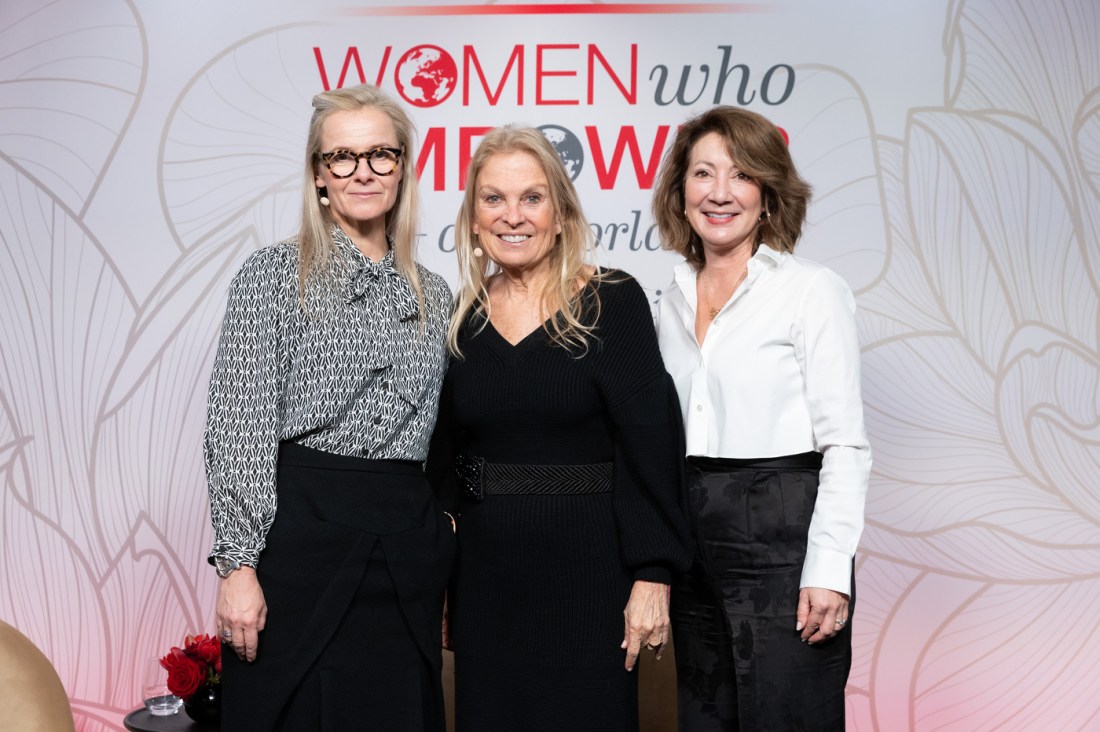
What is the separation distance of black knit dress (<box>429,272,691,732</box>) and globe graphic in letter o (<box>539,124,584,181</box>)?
1.40m

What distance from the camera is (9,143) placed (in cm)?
376

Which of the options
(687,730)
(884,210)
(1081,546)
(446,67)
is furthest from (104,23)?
(1081,546)

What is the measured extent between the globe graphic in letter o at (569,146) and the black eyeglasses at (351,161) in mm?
1416

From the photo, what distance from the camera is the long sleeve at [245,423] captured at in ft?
6.49

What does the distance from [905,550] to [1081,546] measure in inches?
21.8

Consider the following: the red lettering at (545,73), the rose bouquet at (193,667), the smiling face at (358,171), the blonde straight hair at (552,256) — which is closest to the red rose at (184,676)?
the rose bouquet at (193,667)

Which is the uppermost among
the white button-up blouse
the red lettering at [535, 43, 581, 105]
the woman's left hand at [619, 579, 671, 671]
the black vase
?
the red lettering at [535, 43, 581, 105]

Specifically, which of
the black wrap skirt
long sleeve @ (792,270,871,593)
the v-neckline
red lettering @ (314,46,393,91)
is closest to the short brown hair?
long sleeve @ (792,270,871,593)

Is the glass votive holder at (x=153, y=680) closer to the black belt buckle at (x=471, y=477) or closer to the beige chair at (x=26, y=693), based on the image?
the beige chair at (x=26, y=693)

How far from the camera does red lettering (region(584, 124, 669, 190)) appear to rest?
356 centimetres

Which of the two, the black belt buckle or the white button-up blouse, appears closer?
the white button-up blouse

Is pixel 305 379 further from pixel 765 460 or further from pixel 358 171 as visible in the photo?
pixel 765 460

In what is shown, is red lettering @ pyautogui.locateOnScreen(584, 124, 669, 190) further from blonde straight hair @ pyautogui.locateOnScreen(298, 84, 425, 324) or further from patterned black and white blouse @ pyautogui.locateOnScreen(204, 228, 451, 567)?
patterned black and white blouse @ pyautogui.locateOnScreen(204, 228, 451, 567)

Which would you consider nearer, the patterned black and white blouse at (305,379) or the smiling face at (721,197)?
the patterned black and white blouse at (305,379)
